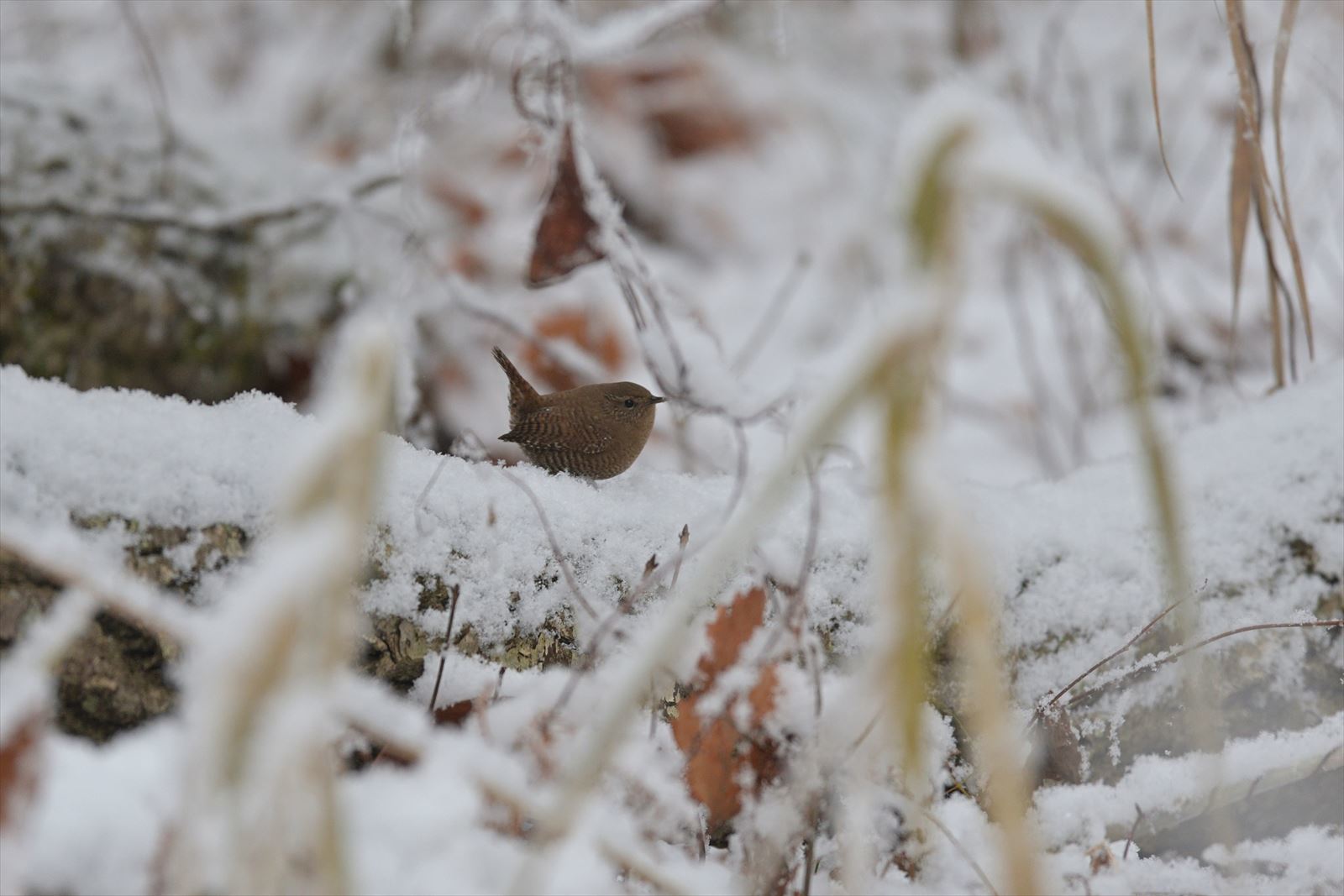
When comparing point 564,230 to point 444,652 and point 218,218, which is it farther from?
point 218,218

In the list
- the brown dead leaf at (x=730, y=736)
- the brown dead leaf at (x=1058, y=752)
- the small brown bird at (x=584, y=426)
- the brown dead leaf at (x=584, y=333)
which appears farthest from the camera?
the brown dead leaf at (x=584, y=333)

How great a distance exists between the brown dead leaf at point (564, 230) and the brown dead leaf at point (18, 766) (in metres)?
1.33

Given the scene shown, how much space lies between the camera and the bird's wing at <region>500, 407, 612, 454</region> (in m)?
1.68

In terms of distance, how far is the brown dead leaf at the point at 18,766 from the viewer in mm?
701

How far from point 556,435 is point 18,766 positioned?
43.1 inches

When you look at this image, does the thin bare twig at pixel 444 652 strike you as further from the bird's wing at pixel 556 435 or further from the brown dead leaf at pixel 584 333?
the brown dead leaf at pixel 584 333

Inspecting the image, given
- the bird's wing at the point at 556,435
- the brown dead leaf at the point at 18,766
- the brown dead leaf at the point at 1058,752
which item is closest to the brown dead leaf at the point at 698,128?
the bird's wing at the point at 556,435

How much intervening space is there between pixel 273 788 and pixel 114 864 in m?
0.44

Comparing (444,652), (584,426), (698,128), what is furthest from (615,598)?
(698,128)

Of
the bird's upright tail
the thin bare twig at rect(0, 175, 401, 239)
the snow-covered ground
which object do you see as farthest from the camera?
the thin bare twig at rect(0, 175, 401, 239)

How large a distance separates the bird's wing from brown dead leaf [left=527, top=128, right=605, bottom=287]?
0.28 metres

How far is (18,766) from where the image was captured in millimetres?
700

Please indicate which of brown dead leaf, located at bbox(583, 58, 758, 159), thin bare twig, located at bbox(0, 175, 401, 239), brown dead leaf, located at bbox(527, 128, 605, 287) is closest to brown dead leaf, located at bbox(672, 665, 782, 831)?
brown dead leaf, located at bbox(527, 128, 605, 287)

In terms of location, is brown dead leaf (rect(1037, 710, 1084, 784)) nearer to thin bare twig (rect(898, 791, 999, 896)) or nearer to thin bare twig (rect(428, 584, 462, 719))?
thin bare twig (rect(898, 791, 999, 896))
